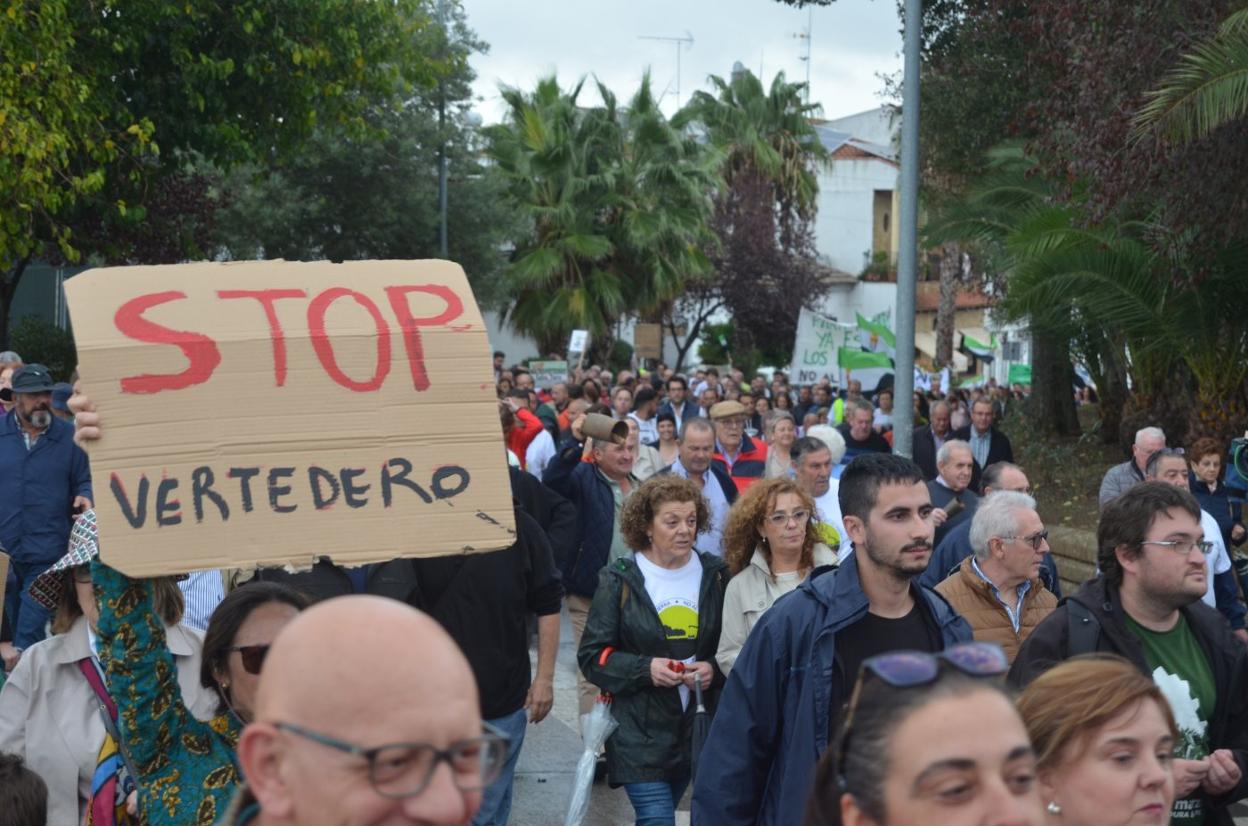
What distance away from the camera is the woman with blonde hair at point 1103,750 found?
309 cm

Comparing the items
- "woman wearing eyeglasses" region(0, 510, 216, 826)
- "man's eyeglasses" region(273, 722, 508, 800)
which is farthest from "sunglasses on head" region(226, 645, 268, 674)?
"man's eyeglasses" region(273, 722, 508, 800)

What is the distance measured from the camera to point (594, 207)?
120 ft

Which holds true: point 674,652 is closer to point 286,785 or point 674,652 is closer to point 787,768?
point 787,768

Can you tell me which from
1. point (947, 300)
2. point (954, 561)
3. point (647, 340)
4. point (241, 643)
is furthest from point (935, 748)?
point (947, 300)

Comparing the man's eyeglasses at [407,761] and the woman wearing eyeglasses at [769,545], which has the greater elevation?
the man's eyeglasses at [407,761]

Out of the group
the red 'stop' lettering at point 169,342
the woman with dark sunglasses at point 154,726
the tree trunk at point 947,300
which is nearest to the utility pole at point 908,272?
the red 'stop' lettering at point 169,342

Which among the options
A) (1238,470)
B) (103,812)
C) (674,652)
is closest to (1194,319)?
(1238,470)

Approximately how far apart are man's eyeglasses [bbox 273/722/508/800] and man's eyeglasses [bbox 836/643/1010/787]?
666 mm

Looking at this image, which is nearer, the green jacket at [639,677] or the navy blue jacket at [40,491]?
the green jacket at [639,677]

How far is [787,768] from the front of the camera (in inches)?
162

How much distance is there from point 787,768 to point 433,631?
242cm

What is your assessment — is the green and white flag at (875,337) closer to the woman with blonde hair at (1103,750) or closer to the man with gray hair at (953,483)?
the man with gray hair at (953,483)

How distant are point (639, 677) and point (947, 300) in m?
37.6

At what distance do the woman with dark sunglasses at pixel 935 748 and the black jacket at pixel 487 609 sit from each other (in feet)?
10.8
